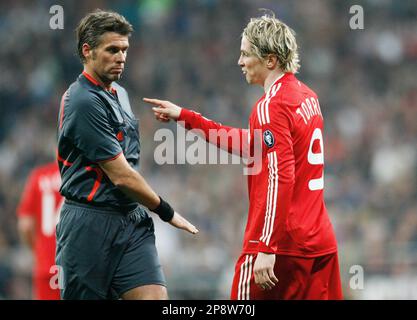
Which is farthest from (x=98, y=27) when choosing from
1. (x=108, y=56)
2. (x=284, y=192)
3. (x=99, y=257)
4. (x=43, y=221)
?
(x=43, y=221)

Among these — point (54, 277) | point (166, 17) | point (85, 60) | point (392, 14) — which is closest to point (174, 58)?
point (166, 17)

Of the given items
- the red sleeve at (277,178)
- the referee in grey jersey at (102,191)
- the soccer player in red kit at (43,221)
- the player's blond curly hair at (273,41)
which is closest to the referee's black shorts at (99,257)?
the referee in grey jersey at (102,191)

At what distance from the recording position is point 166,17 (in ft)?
49.2


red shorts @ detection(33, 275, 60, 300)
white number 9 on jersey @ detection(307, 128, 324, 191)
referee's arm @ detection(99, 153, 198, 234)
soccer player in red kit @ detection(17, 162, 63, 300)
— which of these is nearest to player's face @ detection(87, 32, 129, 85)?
referee's arm @ detection(99, 153, 198, 234)

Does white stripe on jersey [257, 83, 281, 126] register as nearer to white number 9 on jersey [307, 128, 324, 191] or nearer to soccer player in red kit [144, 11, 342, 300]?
soccer player in red kit [144, 11, 342, 300]

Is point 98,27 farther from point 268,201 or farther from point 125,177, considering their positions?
point 268,201

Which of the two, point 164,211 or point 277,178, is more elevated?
point 277,178

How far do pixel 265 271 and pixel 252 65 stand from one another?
1241mm

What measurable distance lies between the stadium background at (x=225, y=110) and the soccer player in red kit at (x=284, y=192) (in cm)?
480

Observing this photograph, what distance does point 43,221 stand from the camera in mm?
7605

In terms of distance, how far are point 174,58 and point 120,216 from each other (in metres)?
9.58

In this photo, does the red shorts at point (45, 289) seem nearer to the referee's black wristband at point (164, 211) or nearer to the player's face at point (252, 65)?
the referee's black wristband at point (164, 211)

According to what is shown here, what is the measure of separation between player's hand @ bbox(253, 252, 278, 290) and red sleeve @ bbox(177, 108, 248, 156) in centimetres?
84
